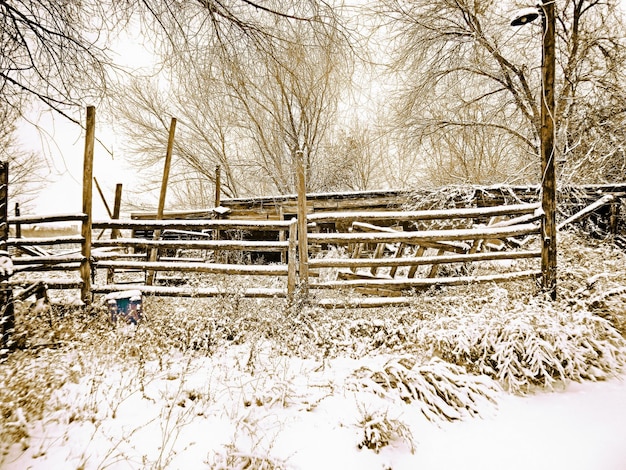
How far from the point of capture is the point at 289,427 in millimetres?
2350

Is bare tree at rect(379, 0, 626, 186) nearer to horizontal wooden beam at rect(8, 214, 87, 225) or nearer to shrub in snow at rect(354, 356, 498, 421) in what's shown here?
shrub in snow at rect(354, 356, 498, 421)

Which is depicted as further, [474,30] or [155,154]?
[155,154]

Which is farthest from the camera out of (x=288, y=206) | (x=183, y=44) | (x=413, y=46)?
(x=288, y=206)

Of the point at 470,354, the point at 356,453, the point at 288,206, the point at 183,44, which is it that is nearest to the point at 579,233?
the point at 470,354

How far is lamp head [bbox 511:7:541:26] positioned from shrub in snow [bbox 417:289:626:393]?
148 inches

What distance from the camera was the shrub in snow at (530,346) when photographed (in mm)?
3012

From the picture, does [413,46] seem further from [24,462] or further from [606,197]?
[24,462]

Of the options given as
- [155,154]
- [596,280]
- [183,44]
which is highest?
[155,154]

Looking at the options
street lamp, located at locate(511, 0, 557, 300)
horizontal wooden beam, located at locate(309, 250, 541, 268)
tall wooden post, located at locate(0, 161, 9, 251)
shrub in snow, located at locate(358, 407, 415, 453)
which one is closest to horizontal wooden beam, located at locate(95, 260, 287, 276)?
horizontal wooden beam, located at locate(309, 250, 541, 268)

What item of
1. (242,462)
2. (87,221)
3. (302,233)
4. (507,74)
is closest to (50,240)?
(87,221)

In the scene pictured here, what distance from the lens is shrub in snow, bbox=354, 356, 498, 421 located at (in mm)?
2645

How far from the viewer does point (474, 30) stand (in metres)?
9.84

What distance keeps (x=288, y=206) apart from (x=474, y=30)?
8131 millimetres

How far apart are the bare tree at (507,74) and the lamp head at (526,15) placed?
483 centimetres
